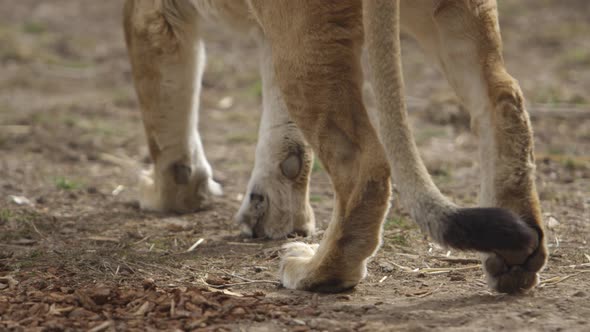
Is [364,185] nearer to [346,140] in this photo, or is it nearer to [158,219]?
[346,140]

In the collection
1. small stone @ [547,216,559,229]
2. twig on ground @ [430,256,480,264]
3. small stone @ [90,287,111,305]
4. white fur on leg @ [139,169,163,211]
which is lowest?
small stone @ [90,287,111,305]

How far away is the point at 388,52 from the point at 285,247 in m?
1.11

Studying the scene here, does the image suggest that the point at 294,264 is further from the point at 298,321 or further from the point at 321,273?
the point at 298,321

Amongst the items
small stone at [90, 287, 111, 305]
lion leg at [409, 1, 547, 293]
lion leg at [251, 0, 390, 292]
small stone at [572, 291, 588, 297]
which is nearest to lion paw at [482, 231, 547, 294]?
lion leg at [409, 1, 547, 293]

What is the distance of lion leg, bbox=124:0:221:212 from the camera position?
15.8 ft

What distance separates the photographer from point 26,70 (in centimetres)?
1027

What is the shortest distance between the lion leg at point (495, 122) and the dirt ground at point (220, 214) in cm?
15

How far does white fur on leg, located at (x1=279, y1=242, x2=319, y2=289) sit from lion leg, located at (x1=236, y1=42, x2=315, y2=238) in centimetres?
62

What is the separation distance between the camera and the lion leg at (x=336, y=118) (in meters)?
3.36

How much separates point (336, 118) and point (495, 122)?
22.3 inches

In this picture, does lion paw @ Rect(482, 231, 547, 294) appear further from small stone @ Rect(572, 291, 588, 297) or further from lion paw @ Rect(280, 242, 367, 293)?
lion paw @ Rect(280, 242, 367, 293)

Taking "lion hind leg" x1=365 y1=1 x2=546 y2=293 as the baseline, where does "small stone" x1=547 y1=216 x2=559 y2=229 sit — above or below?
below

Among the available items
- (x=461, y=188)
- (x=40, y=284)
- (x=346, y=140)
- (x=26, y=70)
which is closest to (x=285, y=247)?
(x=346, y=140)

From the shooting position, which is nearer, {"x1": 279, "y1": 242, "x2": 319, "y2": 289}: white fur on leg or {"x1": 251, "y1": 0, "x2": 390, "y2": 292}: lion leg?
{"x1": 251, "y1": 0, "x2": 390, "y2": 292}: lion leg
